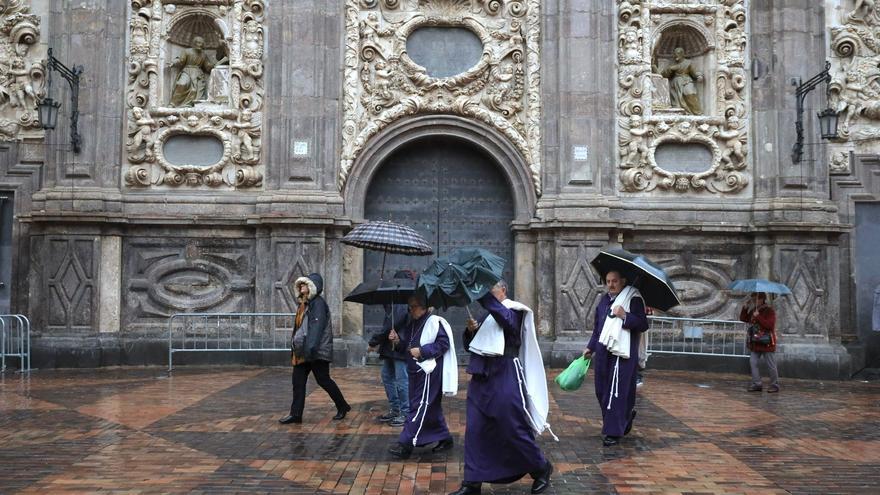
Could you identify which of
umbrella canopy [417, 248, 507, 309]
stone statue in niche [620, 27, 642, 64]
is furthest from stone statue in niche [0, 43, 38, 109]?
umbrella canopy [417, 248, 507, 309]

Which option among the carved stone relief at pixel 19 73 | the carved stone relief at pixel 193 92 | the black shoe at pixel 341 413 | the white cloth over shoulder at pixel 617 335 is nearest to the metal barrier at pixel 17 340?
the carved stone relief at pixel 193 92

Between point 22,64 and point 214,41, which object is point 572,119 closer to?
point 214,41

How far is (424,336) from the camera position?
8.62 m

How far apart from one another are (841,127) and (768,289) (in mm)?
5171

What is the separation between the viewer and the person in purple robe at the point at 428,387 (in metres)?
8.36

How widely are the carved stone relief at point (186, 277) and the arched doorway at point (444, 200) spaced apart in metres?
2.38

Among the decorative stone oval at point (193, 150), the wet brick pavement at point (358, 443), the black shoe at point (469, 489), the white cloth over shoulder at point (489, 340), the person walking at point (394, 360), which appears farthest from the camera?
the decorative stone oval at point (193, 150)

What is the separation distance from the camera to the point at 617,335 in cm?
915

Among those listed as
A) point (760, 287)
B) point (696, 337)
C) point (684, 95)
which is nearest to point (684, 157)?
point (684, 95)

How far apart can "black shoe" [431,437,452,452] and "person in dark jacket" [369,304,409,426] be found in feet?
3.68

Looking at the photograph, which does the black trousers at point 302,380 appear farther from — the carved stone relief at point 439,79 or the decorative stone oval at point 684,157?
A: the decorative stone oval at point 684,157

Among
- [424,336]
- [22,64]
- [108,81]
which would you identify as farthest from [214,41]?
[424,336]

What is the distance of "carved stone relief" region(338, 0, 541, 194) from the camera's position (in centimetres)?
1683

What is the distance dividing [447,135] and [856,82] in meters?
7.91
